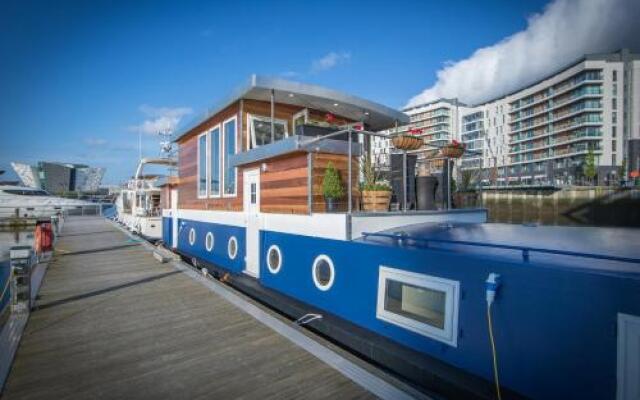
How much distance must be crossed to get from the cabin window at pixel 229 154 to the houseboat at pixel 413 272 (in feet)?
0.19

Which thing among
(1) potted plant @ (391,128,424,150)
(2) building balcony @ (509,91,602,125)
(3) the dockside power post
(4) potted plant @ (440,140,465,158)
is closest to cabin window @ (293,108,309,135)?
(1) potted plant @ (391,128,424,150)

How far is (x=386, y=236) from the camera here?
481cm

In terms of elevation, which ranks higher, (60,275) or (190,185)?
(190,185)

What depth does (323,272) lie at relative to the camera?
547 cm

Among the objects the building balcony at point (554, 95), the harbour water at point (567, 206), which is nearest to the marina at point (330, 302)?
→ the harbour water at point (567, 206)

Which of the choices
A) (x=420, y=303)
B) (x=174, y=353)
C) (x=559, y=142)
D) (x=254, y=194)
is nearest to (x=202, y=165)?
(x=254, y=194)

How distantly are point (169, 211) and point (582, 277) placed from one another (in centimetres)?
1377

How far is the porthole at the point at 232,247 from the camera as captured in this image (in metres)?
8.14

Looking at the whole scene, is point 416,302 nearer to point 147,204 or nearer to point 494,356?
point 494,356

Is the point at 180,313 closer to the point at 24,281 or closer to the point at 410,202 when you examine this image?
the point at 24,281

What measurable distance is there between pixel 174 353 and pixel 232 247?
4102 millimetres

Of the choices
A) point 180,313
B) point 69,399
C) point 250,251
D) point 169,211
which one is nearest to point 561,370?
point 69,399

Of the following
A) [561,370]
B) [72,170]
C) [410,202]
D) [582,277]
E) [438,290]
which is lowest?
[561,370]

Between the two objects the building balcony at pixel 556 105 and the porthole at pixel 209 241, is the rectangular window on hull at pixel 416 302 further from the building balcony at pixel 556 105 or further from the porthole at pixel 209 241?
the building balcony at pixel 556 105
